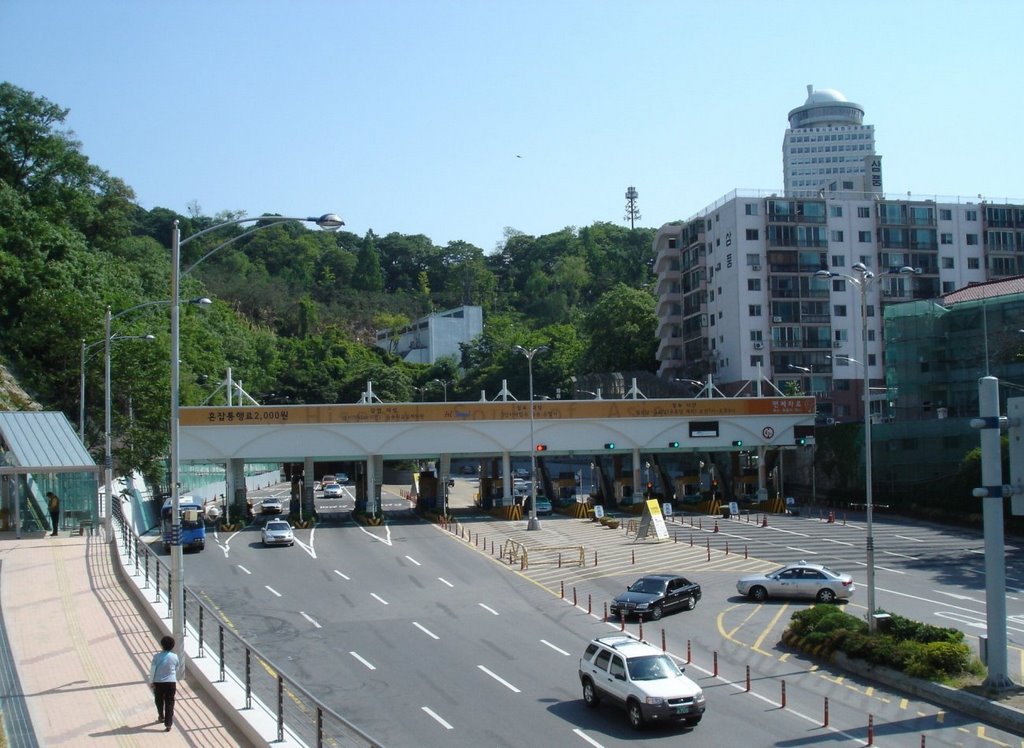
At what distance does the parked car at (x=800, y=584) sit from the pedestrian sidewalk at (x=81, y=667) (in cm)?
1993

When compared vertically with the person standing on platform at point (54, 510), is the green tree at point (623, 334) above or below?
above

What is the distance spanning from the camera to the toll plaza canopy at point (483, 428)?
5881cm

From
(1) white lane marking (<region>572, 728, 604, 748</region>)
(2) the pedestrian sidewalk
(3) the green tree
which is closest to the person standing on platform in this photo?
(2) the pedestrian sidewalk

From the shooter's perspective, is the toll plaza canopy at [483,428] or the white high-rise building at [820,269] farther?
the white high-rise building at [820,269]

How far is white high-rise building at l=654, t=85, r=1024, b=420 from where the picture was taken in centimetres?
8794

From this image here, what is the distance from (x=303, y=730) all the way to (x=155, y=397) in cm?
4228

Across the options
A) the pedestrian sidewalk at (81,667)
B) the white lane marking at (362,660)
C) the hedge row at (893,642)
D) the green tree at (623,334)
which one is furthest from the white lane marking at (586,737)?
the green tree at (623,334)

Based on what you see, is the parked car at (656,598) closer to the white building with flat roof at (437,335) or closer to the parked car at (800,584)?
the parked car at (800,584)

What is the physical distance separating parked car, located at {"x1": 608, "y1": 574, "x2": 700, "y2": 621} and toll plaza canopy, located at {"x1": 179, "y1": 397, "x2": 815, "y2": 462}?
2495 centimetres

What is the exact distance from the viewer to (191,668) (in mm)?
18891

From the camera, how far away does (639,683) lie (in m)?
19.8

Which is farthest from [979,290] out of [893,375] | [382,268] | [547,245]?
[382,268]

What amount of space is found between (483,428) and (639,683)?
4309 centimetres

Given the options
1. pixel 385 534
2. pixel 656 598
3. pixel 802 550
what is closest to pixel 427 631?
pixel 656 598
